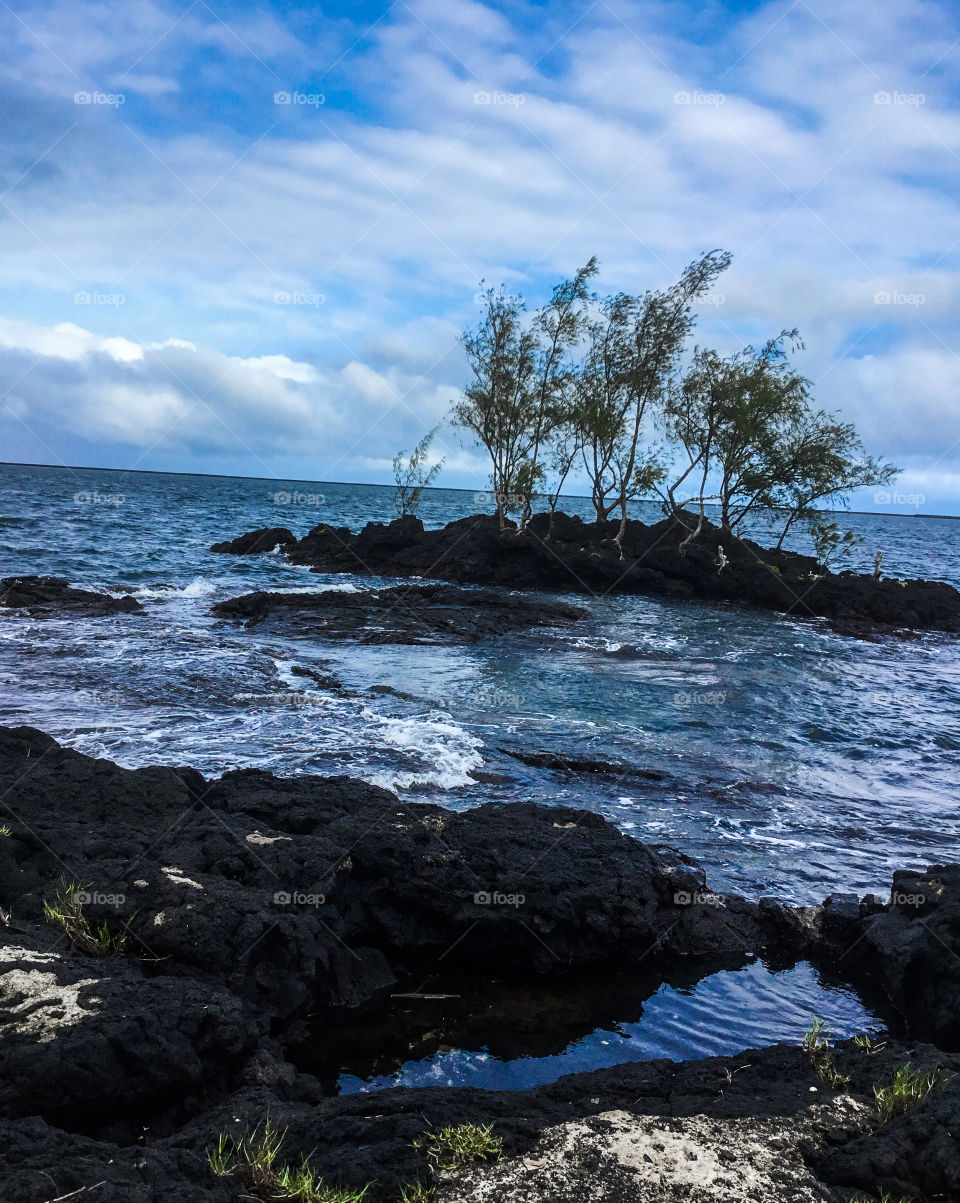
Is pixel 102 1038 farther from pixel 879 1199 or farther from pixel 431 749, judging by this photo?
pixel 431 749

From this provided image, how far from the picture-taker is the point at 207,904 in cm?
729

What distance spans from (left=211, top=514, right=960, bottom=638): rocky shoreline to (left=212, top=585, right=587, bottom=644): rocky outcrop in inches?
417

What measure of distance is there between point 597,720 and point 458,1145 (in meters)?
14.8

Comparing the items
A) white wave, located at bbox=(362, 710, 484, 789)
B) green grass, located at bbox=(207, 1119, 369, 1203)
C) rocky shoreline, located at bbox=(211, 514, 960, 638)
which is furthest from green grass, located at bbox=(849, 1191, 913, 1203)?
rocky shoreline, located at bbox=(211, 514, 960, 638)

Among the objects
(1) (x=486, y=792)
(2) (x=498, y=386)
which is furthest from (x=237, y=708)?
(2) (x=498, y=386)

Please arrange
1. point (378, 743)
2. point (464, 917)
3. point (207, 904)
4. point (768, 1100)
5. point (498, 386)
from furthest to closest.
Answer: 1. point (498, 386)
2. point (378, 743)
3. point (464, 917)
4. point (207, 904)
5. point (768, 1100)

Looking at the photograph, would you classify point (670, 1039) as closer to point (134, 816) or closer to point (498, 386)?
point (134, 816)

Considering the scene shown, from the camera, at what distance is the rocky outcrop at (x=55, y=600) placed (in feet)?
94.5

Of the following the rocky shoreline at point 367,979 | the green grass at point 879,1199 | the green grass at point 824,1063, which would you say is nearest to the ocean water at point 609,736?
the rocky shoreline at point 367,979

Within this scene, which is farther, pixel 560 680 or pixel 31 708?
pixel 560 680

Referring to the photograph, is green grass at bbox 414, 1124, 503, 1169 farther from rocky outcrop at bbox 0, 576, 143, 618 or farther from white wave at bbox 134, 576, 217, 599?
white wave at bbox 134, 576, 217, 599

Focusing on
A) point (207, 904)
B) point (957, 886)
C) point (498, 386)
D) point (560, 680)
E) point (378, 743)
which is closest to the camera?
Answer: point (207, 904)

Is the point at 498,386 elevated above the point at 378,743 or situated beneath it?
elevated above

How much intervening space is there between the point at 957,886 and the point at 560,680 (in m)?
14.6
